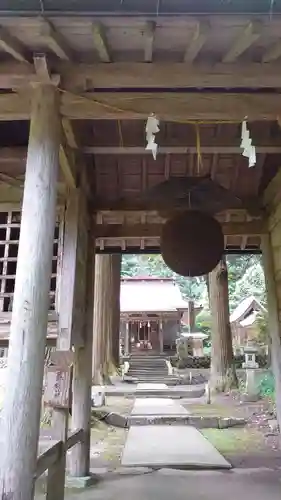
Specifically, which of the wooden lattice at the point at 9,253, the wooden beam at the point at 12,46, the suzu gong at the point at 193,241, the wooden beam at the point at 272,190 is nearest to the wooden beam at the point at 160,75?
the wooden beam at the point at 12,46

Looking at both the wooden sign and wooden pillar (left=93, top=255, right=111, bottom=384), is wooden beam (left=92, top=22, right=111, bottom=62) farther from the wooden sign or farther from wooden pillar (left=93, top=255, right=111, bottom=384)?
wooden pillar (left=93, top=255, right=111, bottom=384)

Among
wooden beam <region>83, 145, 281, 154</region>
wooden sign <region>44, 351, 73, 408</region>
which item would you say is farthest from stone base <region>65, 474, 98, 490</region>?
wooden beam <region>83, 145, 281, 154</region>

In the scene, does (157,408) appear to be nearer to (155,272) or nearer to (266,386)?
(266,386)

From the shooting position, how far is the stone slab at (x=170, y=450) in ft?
18.4

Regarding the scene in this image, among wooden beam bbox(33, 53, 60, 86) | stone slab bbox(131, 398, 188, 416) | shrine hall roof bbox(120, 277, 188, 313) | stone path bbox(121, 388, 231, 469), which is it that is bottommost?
stone path bbox(121, 388, 231, 469)

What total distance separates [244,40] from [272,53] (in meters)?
0.29

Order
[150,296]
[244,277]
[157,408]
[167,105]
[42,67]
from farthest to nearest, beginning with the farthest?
1. [244,277]
2. [150,296]
3. [157,408]
4. [167,105]
5. [42,67]

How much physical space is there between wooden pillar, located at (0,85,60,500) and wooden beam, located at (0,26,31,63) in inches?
8.2

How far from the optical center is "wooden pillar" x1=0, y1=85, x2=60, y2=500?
2422 millimetres

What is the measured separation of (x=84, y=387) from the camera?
5.17 m

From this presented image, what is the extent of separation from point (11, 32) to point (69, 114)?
0.64m

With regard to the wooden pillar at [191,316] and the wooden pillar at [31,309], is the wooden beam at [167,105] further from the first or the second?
the wooden pillar at [191,316]

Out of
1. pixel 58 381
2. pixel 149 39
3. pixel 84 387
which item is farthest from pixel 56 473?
pixel 149 39

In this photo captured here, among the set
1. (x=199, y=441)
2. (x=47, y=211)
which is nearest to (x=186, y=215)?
(x=47, y=211)
